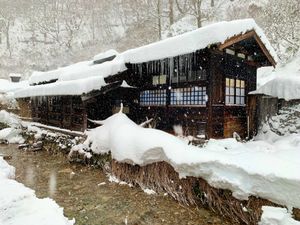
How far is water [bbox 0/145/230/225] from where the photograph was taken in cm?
702

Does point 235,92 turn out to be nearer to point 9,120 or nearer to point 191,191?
point 191,191

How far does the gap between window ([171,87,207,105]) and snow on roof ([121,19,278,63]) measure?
178 centimetres

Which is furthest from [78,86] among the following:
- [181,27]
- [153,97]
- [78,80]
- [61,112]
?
[181,27]

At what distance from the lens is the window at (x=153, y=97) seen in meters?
12.4

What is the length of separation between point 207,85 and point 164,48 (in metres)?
2.44

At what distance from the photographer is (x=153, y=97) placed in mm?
12977

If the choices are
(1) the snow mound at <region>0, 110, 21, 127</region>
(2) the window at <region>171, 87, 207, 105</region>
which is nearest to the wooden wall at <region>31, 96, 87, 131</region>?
(1) the snow mound at <region>0, 110, 21, 127</region>

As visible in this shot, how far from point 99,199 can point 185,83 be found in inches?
237

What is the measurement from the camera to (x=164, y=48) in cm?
1096

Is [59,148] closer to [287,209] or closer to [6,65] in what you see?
[287,209]

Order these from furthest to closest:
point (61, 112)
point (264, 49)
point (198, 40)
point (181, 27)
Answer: point (181, 27)
point (61, 112)
point (264, 49)
point (198, 40)

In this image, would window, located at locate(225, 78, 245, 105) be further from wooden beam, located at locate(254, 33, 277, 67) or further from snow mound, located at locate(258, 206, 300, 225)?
snow mound, located at locate(258, 206, 300, 225)

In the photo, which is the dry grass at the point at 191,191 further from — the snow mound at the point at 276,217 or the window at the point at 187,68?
A: the window at the point at 187,68

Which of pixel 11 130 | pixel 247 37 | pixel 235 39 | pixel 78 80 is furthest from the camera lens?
pixel 11 130
